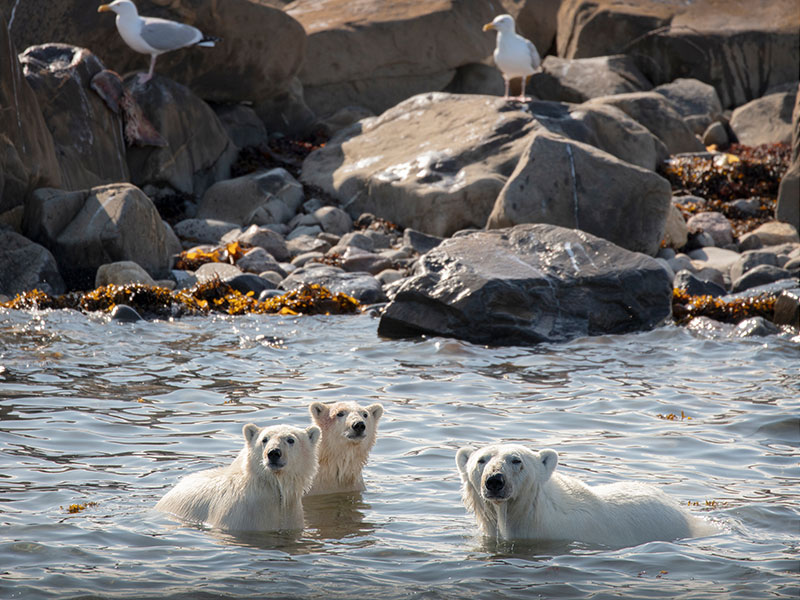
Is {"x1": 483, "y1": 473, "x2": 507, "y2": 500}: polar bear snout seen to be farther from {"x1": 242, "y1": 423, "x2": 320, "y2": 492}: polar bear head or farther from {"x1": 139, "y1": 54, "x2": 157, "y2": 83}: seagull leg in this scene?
{"x1": 139, "y1": 54, "x2": 157, "y2": 83}: seagull leg

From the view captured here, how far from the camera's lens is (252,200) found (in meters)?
17.7

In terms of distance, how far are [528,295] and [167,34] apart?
9.12 metres

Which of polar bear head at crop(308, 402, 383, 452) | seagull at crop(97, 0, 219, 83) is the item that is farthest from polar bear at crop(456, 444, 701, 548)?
seagull at crop(97, 0, 219, 83)

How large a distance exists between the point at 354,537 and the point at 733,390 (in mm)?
4868

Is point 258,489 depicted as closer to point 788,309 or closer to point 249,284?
point 249,284

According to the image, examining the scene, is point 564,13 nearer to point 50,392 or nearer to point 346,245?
point 346,245

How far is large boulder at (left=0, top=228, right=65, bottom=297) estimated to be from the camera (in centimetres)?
1313

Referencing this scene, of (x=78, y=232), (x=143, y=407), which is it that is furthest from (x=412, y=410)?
(x=78, y=232)

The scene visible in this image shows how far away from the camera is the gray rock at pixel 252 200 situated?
57.2 feet

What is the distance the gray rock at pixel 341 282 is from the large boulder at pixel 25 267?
3014mm

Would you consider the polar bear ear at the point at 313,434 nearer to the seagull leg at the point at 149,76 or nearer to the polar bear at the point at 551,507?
the polar bear at the point at 551,507

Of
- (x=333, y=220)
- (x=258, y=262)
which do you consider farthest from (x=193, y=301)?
(x=333, y=220)

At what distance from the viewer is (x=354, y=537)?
5777mm

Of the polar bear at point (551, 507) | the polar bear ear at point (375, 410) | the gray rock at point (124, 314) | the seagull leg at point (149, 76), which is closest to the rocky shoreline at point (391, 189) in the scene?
the seagull leg at point (149, 76)
